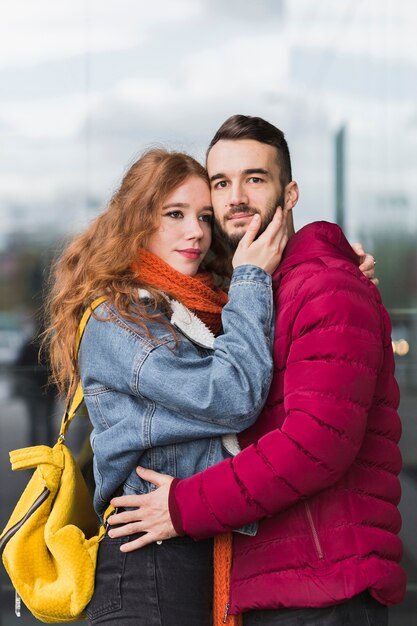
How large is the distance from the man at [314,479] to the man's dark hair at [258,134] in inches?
9.2

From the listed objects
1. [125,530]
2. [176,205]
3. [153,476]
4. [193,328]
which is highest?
[176,205]

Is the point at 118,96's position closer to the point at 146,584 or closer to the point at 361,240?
the point at 361,240

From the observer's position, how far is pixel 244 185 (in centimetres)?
225

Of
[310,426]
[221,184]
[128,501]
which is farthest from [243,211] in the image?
[128,501]

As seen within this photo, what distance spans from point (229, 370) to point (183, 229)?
17.8 inches

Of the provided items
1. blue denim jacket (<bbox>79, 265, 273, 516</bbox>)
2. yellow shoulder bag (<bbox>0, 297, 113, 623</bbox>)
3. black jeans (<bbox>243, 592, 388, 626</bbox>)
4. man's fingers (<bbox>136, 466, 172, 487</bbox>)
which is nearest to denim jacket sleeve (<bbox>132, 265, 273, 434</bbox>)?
blue denim jacket (<bbox>79, 265, 273, 516</bbox>)

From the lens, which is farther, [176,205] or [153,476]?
[176,205]

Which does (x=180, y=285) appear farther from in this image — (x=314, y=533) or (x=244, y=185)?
(x=314, y=533)

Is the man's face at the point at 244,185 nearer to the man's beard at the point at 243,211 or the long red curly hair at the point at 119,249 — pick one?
the man's beard at the point at 243,211

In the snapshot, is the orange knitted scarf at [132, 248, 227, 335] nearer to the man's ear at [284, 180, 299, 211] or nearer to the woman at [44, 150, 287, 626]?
the woman at [44, 150, 287, 626]

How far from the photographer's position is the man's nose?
2.22 m

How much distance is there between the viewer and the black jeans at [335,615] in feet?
6.47

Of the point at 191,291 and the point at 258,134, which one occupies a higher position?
the point at 258,134

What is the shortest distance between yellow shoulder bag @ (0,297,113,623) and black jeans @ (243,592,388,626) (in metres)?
0.41
